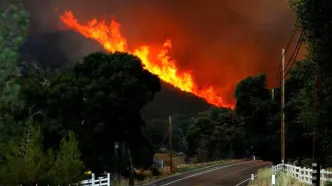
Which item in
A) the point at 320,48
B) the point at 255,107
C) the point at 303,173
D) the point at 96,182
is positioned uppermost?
the point at 320,48

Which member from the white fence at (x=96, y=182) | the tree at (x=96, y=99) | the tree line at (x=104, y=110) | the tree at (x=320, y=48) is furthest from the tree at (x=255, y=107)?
the tree at (x=320, y=48)

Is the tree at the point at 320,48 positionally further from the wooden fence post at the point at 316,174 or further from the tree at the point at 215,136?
the tree at the point at 215,136

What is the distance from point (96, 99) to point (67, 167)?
12634mm

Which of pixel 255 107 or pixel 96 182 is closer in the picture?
pixel 96 182

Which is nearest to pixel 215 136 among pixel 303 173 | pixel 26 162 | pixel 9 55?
pixel 303 173

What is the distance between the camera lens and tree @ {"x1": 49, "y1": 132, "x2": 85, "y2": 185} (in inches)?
810

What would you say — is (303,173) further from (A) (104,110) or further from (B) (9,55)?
(B) (9,55)

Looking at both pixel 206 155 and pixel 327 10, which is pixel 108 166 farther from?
pixel 206 155

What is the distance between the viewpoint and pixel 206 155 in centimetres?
8069

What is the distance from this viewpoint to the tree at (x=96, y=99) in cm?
3375

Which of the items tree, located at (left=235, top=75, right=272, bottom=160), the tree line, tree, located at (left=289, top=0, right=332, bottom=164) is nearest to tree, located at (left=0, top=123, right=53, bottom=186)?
the tree line

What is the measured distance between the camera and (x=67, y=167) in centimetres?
2102

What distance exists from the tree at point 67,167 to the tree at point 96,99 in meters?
11.6

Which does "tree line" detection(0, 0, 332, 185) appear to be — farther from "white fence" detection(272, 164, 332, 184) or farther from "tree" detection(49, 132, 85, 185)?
"white fence" detection(272, 164, 332, 184)
